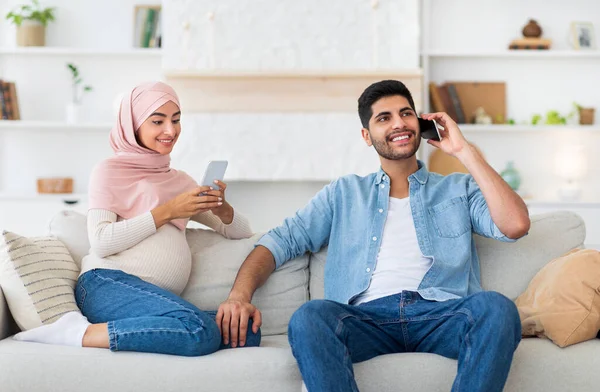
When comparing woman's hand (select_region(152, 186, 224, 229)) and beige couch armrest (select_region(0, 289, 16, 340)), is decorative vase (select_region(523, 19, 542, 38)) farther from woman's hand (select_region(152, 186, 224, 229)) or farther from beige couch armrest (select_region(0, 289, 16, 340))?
beige couch armrest (select_region(0, 289, 16, 340))

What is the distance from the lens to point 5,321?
2211mm

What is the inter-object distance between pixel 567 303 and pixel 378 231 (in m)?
0.58

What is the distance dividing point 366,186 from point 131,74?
3.29 metres

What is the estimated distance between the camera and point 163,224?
2307 mm

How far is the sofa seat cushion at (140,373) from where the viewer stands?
1.97 m

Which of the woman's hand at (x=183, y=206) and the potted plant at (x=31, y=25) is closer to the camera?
the woman's hand at (x=183, y=206)

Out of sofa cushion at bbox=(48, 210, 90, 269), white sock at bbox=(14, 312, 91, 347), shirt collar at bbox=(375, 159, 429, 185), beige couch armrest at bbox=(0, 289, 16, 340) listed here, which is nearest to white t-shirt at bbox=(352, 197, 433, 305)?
shirt collar at bbox=(375, 159, 429, 185)

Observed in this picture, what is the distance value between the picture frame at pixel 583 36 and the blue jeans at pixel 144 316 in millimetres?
3818

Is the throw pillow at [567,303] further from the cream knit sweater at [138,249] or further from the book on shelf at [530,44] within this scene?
the book on shelf at [530,44]

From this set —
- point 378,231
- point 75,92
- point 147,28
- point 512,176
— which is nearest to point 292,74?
point 147,28

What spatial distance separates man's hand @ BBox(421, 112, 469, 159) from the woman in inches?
28.4

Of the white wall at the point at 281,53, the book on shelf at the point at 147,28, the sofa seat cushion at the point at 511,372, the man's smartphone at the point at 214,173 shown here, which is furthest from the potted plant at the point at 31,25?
the sofa seat cushion at the point at 511,372

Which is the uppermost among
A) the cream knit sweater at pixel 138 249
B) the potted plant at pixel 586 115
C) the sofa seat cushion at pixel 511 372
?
the potted plant at pixel 586 115

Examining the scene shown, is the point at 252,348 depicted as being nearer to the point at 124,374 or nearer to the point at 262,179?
the point at 124,374
